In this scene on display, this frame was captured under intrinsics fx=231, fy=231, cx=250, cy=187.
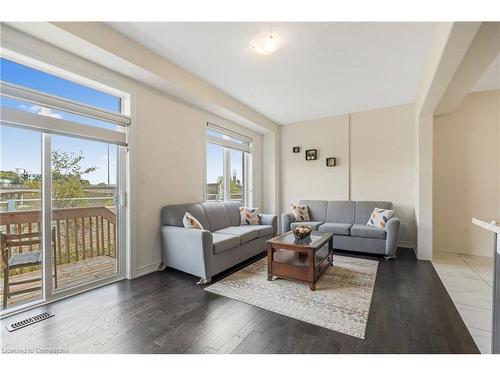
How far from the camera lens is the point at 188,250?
273cm

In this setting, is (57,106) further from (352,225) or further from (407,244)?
(407,244)

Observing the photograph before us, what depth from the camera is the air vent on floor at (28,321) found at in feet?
5.85

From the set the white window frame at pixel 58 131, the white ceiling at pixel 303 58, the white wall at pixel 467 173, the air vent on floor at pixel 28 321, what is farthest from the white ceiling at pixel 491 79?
the air vent on floor at pixel 28 321

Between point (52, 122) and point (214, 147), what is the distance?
8.25 ft

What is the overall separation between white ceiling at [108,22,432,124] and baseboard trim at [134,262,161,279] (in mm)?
2591

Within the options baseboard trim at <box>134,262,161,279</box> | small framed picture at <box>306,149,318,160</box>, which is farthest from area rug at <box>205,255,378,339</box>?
small framed picture at <box>306,149,318,160</box>

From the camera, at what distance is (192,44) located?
245 cm

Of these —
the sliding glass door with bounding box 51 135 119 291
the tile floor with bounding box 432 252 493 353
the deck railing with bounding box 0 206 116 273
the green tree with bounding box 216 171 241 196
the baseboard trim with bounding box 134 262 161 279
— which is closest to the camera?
the tile floor with bounding box 432 252 493 353

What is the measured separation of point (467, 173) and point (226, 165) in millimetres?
4109

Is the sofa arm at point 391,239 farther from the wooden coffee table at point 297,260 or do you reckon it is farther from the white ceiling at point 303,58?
the white ceiling at point 303,58

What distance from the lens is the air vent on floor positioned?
1783 millimetres

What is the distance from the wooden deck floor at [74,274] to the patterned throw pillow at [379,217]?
3.91 metres

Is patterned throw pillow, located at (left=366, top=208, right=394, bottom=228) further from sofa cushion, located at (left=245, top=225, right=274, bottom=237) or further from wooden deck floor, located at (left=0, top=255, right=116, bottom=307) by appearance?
wooden deck floor, located at (left=0, top=255, right=116, bottom=307)
